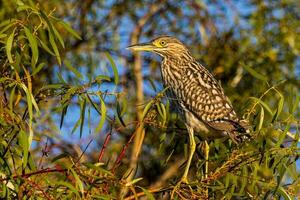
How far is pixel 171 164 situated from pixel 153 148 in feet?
0.91

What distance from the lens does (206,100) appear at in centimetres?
496

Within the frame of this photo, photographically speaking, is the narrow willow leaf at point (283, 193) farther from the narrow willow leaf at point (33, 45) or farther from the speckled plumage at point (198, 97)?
the narrow willow leaf at point (33, 45)

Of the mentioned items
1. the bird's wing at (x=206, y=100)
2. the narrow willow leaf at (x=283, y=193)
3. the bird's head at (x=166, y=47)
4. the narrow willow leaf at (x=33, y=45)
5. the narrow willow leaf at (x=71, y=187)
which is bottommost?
the narrow willow leaf at (x=283, y=193)

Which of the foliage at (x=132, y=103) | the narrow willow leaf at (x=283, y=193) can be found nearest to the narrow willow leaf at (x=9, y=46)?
the foliage at (x=132, y=103)

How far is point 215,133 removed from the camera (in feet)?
15.5

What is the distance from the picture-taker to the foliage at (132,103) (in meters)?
3.39

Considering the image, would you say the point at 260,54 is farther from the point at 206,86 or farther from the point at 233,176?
the point at 233,176

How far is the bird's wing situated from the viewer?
480cm

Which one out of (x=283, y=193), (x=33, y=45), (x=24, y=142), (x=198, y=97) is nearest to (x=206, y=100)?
(x=198, y=97)

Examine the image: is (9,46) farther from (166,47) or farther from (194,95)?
(166,47)

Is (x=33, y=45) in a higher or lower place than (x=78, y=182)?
higher

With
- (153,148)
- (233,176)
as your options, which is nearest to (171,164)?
(153,148)

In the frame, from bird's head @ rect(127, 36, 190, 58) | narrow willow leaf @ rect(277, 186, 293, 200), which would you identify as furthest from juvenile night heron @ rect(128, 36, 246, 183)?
narrow willow leaf @ rect(277, 186, 293, 200)

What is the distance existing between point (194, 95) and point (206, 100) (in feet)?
0.25
